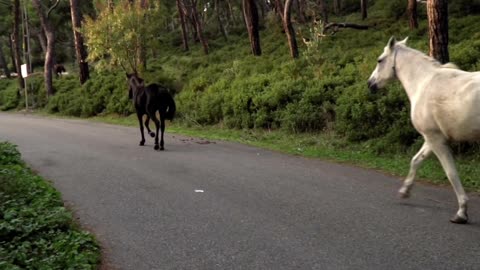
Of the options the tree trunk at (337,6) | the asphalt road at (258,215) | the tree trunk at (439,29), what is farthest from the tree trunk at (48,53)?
the tree trunk at (439,29)

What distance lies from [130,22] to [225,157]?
1502 cm

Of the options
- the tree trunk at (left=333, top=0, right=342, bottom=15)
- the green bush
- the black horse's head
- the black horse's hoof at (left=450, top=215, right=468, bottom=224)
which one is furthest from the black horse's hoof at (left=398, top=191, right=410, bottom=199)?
the tree trunk at (left=333, top=0, right=342, bottom=15)

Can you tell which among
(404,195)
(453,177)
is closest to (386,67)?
(404,195)

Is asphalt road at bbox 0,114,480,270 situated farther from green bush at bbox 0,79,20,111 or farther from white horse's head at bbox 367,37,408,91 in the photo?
green bush at bbox 0,79,20,111

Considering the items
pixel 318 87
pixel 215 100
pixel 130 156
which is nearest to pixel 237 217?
pixel 130 156

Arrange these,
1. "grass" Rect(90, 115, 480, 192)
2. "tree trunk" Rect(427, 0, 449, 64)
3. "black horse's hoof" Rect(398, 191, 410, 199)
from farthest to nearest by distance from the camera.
Result: "tree trunk" Rect(427, 0, 449, 64), "grass" Rect(90, 115, 480, 192), "black horse's hoof" Rect(398, 191, 410, 199)

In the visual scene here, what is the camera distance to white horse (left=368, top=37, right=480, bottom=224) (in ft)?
19.1

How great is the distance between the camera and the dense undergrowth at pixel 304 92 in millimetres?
11875

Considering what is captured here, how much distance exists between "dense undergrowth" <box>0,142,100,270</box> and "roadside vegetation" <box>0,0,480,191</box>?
221 inches

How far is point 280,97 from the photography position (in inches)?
612

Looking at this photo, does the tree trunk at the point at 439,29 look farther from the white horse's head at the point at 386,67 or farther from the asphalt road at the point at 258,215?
the white horse's head at the point at 386,67

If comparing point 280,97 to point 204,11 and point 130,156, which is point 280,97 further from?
point 204,11

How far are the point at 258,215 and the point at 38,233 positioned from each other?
2.62m

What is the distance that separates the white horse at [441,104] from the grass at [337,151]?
1.76m
